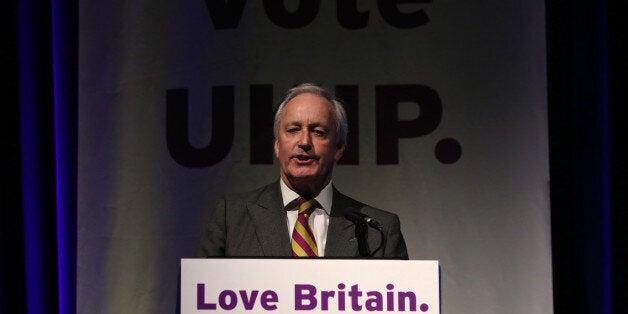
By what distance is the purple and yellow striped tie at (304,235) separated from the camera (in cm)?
198

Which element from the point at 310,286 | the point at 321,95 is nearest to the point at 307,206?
the point at 321,95

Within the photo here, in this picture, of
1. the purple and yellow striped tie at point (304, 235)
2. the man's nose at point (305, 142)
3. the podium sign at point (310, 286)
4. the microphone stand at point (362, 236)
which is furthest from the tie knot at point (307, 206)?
the podium sign at point (310, 286)

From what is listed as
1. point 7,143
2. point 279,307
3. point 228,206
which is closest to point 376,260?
point 279,307

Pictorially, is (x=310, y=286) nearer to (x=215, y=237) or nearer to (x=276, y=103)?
(x=215, y=237)

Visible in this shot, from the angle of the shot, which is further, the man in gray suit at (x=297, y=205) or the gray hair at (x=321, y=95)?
A: the gray hair at (x=321, y=95)

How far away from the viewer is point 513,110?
300 cm

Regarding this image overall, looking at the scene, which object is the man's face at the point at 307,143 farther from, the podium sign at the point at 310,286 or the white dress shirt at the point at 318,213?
the podium sign at the point at 310,286

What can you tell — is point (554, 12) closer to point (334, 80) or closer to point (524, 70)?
point (524, 70)

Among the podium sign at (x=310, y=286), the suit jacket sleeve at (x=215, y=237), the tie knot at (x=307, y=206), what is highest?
the tie knot at (x=307, y=206)

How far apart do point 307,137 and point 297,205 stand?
0.63 ft

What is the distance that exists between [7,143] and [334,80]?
1381mm

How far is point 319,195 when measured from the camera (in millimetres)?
2113

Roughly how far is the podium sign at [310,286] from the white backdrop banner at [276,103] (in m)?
1.50

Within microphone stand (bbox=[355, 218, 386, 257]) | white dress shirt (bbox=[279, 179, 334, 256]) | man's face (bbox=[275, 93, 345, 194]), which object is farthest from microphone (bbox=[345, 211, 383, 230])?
man's face (bbox=[275, 93, 345, 194])
